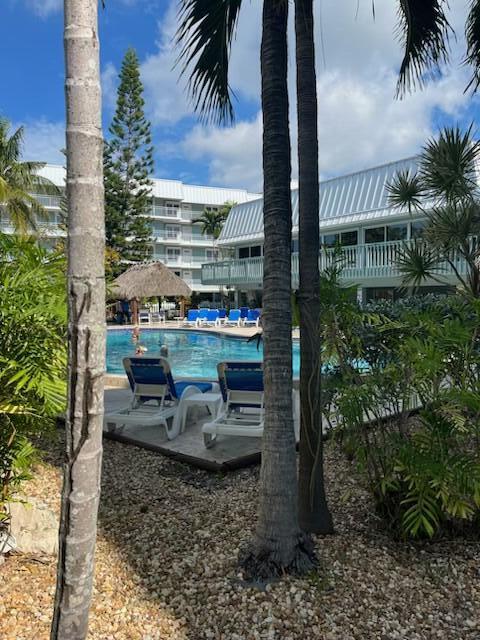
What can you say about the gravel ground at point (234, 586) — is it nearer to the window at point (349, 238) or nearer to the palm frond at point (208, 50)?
the palm frond at point (208, 50)

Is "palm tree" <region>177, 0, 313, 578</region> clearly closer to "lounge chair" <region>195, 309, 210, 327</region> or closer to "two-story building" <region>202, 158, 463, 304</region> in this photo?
"two-story building" <region>202, 158, 463, 304</region>

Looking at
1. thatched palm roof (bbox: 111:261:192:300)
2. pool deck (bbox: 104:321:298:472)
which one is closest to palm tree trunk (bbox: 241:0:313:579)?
pool deck (bbox: 104:321:298:472)

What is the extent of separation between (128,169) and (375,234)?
67.4ft

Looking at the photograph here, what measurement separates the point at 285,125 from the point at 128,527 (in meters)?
2.83

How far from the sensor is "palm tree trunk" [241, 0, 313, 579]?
2707 mm

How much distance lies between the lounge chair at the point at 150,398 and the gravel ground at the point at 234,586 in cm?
177

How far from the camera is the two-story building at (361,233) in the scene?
19.4m

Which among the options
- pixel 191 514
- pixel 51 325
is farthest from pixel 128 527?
pixel 51 325

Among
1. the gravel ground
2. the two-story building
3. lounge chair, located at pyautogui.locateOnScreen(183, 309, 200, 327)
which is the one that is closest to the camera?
the gravel ground

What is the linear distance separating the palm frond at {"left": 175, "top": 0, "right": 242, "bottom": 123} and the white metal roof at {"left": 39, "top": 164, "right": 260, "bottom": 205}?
1760 inches

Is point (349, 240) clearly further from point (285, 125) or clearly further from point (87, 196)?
point (87, 196)

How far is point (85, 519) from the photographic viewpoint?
1428mm

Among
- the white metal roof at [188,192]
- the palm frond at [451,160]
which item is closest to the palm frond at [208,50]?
the palm frond at [451,160]

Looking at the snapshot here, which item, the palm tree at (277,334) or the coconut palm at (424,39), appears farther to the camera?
the coconut palm at (424,39)
